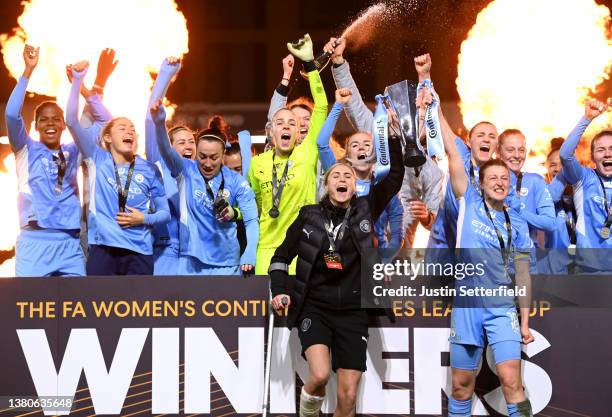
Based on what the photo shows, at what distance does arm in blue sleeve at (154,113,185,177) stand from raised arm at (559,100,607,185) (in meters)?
2.95

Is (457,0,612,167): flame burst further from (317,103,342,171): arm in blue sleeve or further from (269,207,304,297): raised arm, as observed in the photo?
(269,207,304,297): raised arm

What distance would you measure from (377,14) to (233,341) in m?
6.63

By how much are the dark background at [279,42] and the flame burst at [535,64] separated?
0.27m

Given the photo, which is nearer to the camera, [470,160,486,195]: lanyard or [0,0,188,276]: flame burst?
[470,160,486,195]: lanyard

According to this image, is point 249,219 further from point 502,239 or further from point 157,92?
point 502,239

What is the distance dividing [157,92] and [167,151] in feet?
1.53

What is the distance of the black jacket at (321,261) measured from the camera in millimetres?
7395

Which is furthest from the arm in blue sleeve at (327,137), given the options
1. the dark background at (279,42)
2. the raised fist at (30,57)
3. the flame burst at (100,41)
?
the flame burst at (100,41)

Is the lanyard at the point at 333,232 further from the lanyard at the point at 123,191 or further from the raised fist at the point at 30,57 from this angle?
the raised fist at the point at 30,57

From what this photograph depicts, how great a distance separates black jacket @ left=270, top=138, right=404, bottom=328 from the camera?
24.3ft

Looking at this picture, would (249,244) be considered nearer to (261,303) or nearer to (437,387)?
(261,303)

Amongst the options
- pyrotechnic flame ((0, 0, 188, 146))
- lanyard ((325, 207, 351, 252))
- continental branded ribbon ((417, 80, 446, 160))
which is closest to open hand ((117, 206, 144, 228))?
lanyard ((325, 207, 351, 252))

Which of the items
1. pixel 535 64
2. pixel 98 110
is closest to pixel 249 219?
pixel 98 110

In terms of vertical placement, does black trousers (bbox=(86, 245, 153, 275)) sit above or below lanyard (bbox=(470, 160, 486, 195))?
below
